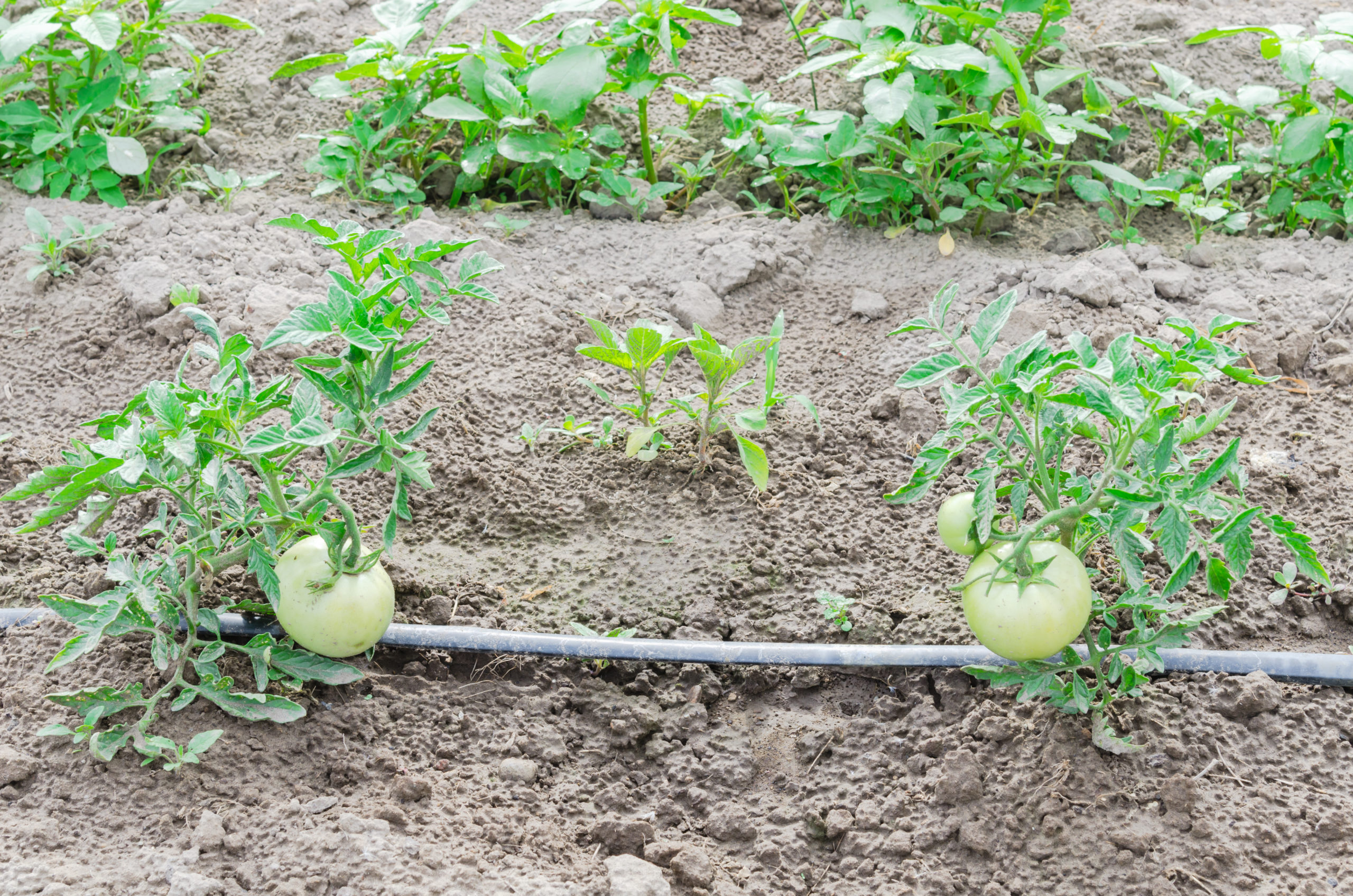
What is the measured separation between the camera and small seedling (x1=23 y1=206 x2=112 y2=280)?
119 inches

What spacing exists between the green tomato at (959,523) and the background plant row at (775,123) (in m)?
1.38

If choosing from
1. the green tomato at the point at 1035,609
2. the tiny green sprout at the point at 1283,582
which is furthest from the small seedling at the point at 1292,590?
the green tomato at the point at 1035,609

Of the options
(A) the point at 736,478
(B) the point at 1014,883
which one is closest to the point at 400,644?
(A) the point at 736,478

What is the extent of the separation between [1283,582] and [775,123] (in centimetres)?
198

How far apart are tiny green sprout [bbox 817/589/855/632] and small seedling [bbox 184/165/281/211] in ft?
7.15

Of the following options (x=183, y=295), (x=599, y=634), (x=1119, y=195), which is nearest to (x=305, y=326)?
(x=599, y=634)

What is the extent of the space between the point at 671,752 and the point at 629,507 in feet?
2.14

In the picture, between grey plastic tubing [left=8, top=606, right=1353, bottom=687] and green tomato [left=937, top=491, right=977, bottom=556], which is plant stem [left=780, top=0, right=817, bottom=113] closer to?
green tomato [left=937, top=491, right=977, bottom=556]

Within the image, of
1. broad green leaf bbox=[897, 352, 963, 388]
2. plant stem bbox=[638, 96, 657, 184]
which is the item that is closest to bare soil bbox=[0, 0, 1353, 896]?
plant stem bbox=[638, 96, 657, 184]

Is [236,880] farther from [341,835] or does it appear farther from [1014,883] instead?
[1014,883]

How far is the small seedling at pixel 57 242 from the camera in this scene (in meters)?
3.03

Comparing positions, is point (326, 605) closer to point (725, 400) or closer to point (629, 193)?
point (725, 400)

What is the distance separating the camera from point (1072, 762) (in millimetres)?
1841

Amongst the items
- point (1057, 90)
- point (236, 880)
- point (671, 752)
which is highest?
point (1057, 90)
